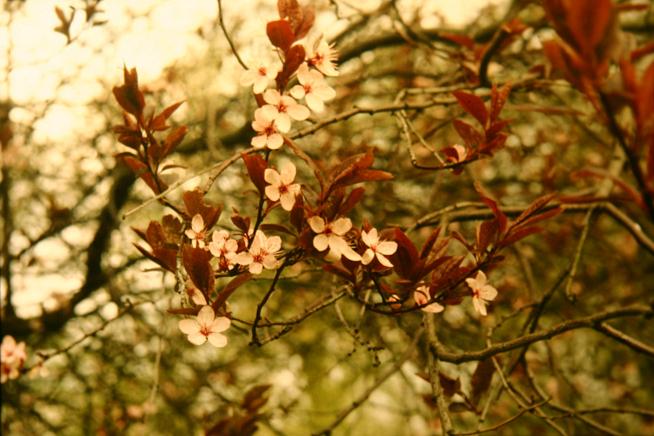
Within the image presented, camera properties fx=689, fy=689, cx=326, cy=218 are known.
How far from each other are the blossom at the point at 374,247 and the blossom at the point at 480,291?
0.21 meters

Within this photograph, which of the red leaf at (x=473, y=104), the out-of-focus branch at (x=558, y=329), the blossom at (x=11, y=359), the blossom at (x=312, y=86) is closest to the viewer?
the out-of-focus branch at (x=558, y=329)

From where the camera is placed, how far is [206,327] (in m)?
1.21

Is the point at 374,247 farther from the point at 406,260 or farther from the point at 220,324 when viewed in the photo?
the point at 220,324

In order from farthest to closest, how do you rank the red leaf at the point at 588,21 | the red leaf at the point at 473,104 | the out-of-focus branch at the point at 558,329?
the red leaf at the point at 473,104 → the out-of-focus branch at the point at 558,329 → the red leaf at the point at 588,21

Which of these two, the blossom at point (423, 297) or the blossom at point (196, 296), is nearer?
the blossom at point (196, 296)

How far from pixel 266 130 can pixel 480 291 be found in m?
0.53

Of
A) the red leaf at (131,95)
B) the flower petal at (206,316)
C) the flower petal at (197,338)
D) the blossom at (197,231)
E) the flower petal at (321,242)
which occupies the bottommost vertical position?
the flower petal at (197,338)

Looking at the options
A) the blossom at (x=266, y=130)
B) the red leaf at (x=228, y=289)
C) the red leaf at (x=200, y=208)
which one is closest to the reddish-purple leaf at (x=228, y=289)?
the red leaf at (x=228, y=289)

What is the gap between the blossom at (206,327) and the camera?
47.0 inches

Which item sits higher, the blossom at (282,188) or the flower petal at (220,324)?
the blossom at (282,188)

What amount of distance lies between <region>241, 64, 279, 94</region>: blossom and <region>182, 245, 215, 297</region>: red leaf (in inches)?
12.6

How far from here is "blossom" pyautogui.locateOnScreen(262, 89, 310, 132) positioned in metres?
1.25

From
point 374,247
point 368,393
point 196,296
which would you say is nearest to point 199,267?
point 196,296

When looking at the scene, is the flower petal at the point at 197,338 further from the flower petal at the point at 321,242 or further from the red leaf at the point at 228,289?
the flower petal at the point at 321,242
